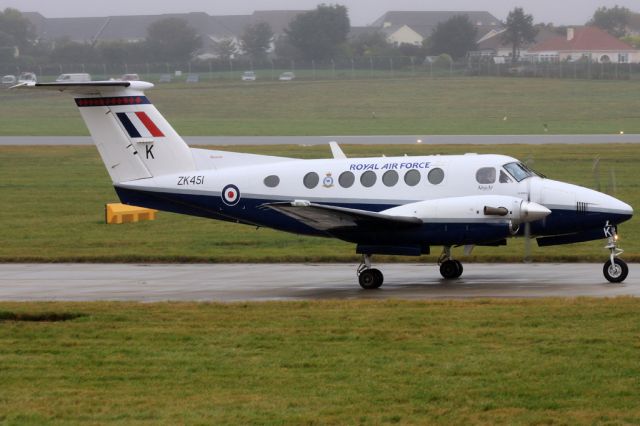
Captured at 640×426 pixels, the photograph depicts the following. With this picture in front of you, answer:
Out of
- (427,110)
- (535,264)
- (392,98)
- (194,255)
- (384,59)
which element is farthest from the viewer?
(384,59)

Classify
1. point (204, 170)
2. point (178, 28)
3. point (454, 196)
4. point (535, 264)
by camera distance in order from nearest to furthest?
point (454, 196), point (204, 170), point (535, 264), point (178, 28)

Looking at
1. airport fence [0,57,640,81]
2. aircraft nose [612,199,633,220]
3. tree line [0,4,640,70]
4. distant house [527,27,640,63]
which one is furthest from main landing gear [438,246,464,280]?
distant house [527,27,640,63]

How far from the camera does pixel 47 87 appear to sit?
872 inches

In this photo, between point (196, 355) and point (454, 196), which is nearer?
point (196, 355)

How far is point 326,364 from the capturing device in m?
14.0

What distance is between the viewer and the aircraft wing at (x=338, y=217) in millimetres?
21125

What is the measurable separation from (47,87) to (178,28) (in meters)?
138

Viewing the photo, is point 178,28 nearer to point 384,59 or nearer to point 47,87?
point 384,59

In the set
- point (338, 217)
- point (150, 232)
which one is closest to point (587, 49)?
point (150, 232)

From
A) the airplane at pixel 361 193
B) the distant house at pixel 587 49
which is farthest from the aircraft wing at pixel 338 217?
the distant house at pixel 587 49

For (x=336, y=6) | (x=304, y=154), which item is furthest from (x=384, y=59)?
(x=304, y=154)

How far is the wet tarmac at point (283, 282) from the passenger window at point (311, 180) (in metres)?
1.88

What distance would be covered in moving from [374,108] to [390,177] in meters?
74.2

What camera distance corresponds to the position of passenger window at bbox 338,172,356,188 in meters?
22.6
